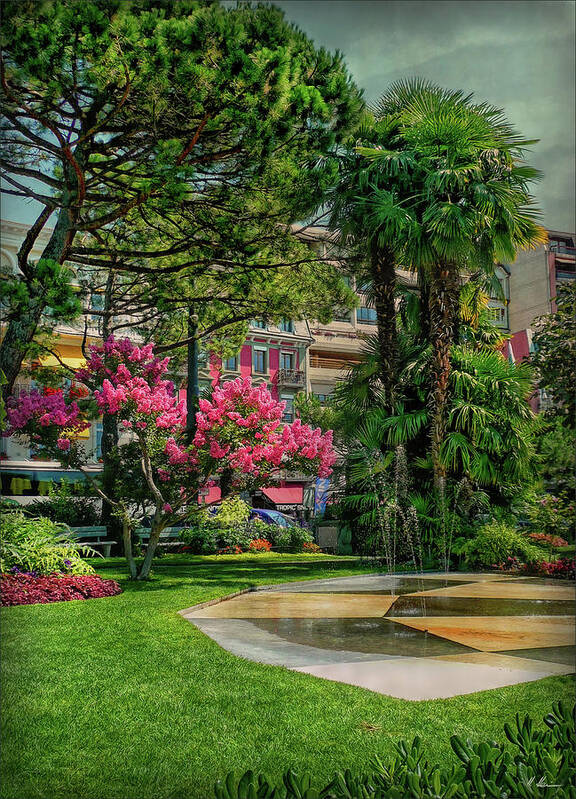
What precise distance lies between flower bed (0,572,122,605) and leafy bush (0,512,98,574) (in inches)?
2.4

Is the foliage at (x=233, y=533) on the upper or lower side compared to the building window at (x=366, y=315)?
lower

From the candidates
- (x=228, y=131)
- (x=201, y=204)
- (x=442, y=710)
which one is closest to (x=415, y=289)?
(x=201, y=204)

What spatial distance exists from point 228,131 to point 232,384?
1.99 m

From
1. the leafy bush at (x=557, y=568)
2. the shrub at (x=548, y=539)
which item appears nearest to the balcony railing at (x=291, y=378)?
the shrub at (x=548, y=539)

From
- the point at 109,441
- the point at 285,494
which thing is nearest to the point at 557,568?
the point at 285,494

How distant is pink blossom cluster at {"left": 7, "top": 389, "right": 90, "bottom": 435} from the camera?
4.74 metres

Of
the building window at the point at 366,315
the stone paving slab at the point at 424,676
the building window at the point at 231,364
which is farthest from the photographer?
the building window at the point at 366,315

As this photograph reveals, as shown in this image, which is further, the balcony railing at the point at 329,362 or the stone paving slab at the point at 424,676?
the balcony railing at the point at 329,362

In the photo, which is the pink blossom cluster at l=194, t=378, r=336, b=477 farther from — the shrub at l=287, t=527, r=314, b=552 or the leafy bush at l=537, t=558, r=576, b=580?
the leafy bush at l=537, t=558, r=576, b=580

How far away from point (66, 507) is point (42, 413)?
709mm

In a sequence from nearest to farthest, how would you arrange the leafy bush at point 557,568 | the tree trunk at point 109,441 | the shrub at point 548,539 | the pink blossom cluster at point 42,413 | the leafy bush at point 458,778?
the leafy bush at point 458,778 < the pink blossom cluster at point 42,413 < the tree trunk at point 109,441 < the shrub at point 548,539 < the leafy bush at point 557,568

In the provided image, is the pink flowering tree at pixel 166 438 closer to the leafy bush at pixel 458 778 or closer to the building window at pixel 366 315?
the building window at pixel 366 315

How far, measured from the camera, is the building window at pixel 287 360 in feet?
19.4

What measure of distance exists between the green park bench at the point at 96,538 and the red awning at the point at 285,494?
1346mm
